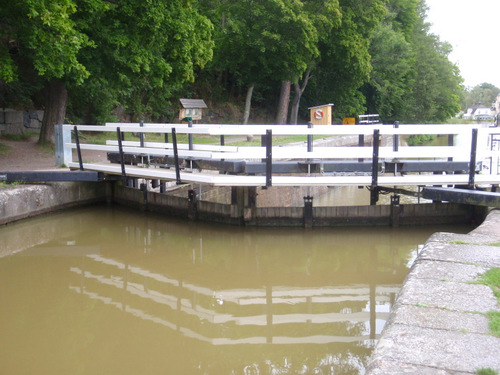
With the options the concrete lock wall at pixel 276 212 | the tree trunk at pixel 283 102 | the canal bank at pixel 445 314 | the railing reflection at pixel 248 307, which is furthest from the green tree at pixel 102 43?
the tree trunk at pixel 283 102

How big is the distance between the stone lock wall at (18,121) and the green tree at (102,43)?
6.43 ft

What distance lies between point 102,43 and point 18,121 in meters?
5.75

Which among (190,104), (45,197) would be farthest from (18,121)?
(45,197)

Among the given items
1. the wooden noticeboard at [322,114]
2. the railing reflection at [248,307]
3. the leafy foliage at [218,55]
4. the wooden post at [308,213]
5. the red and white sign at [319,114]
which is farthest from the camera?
the red and white sign at [319,114]

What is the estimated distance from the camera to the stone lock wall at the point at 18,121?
63.7 ft

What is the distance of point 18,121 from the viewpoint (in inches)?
782

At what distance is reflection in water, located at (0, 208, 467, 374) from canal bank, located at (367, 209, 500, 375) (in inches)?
32.1

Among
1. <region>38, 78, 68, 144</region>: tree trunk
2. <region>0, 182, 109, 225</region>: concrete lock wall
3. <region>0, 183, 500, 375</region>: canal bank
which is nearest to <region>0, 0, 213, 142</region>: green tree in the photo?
<region>38, 78, 68, 144</region>: tree trunk

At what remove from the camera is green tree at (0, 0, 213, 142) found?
13.0 metres

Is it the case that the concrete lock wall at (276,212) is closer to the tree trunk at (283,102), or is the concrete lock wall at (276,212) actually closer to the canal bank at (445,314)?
the canal bank at (445,314)

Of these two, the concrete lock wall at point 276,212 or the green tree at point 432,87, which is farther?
the green tree at point 432,87

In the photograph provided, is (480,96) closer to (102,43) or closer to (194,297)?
(102,43)

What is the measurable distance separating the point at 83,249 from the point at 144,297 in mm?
2775

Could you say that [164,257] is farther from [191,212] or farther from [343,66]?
[343,66]
